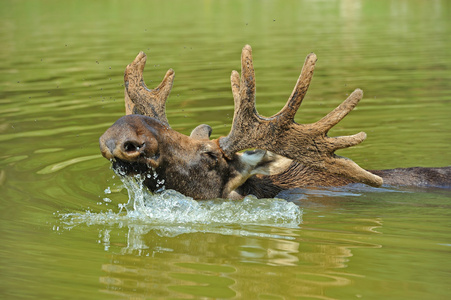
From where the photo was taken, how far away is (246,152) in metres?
6.50

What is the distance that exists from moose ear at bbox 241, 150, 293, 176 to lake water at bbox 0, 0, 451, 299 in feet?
0.91

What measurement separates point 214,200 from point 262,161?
1.80 feet

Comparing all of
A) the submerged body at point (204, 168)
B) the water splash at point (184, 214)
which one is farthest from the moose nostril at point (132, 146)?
the water splash at point (184, 214)

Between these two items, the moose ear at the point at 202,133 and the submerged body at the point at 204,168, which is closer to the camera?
the submerged body at the point at 204,168

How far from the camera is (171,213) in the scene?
20.2 feet

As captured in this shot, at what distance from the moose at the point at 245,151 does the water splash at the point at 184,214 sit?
0.11 m

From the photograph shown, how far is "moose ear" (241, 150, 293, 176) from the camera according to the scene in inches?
255

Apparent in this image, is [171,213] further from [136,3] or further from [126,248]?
[136,3]

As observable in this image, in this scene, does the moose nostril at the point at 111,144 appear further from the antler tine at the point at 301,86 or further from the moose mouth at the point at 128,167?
the antler tine at the point at 301,86

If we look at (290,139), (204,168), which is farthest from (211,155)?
(290,139)

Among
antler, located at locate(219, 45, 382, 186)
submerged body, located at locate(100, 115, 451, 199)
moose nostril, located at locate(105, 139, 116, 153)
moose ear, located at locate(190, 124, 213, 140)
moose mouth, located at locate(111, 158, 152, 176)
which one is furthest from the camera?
moose ear, located at locate(190, 124, 213, 140)

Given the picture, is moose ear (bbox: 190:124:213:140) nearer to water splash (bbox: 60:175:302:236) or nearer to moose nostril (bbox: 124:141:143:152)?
water splash (bbox: 60:175:302:236)

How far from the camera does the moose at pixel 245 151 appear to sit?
584 cm

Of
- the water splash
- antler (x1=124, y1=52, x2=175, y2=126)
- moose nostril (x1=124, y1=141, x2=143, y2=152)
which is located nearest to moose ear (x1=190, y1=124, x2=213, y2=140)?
antler (x1=124, y1=52, x2=175, y2=126)
